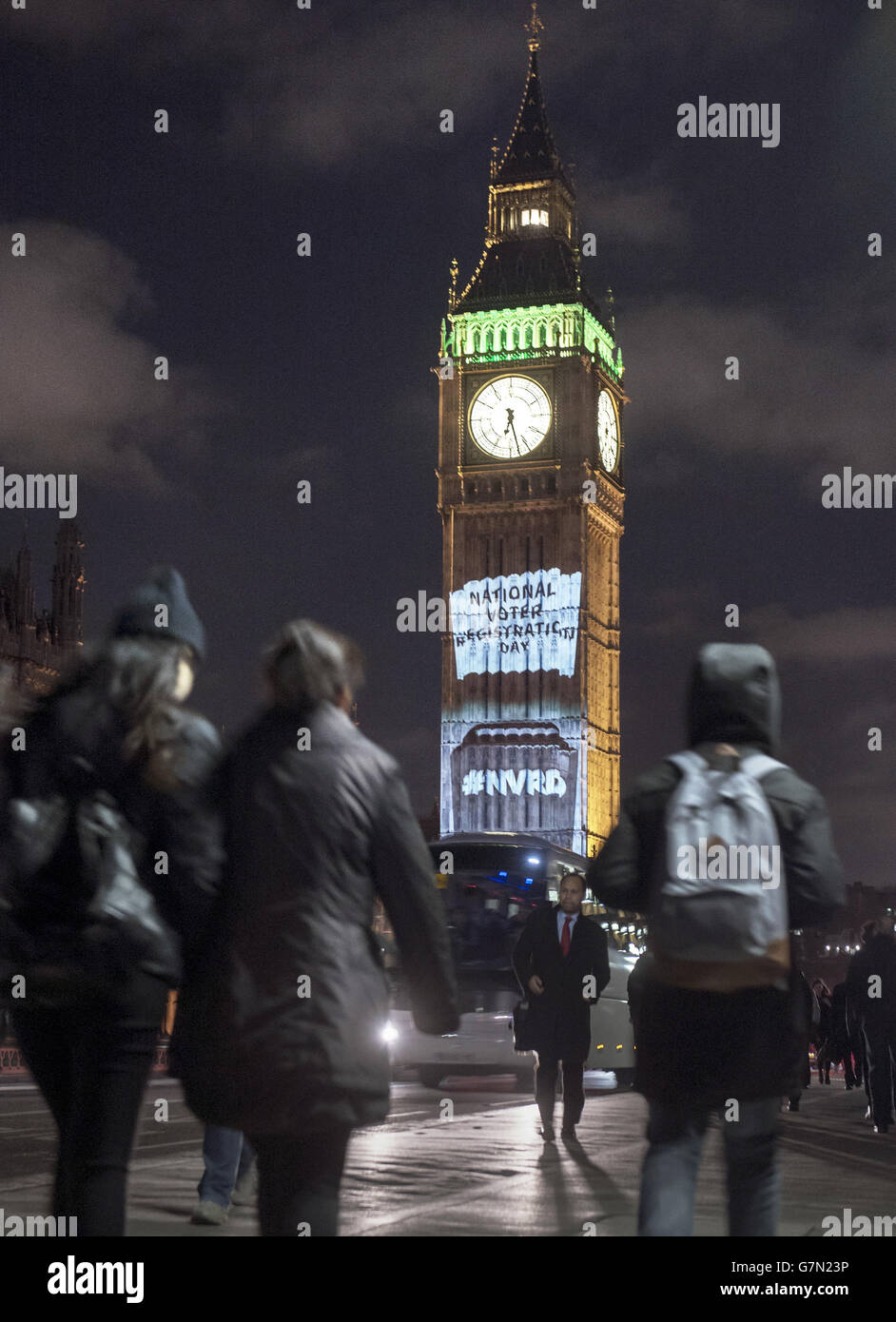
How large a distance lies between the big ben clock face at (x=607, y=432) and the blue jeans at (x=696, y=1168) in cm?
8223

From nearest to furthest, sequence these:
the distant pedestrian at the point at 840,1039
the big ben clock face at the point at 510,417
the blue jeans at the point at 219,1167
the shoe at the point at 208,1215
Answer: the shoe at the point at 208,1215
the blue jeans at the point at 219,1167
the distant pedestrian at the point at 840,1039
the big ben clock face at the point at 510,417

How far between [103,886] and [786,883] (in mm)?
2016

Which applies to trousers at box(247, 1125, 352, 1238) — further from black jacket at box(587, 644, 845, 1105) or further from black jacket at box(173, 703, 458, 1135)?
black jacket at box(587, 644, 845, 1105)

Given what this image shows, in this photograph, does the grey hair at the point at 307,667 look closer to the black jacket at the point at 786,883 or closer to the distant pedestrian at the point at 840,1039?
the black jacket at the point at 786,883

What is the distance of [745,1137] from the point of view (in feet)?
17.8

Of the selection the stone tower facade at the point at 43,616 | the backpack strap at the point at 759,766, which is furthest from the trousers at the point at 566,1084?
the stone tower facade at the point at 43,616

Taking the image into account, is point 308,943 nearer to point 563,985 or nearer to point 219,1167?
point 219,1167

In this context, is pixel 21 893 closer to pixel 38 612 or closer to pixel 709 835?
pixel 709 835

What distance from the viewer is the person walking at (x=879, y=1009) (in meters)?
16.1

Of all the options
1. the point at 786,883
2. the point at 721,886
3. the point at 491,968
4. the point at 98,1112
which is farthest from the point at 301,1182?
the point at 491,968

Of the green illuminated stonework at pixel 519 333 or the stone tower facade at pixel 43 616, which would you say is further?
the green illuminated stonework at pixel 519 333

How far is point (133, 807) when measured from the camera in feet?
17.2
